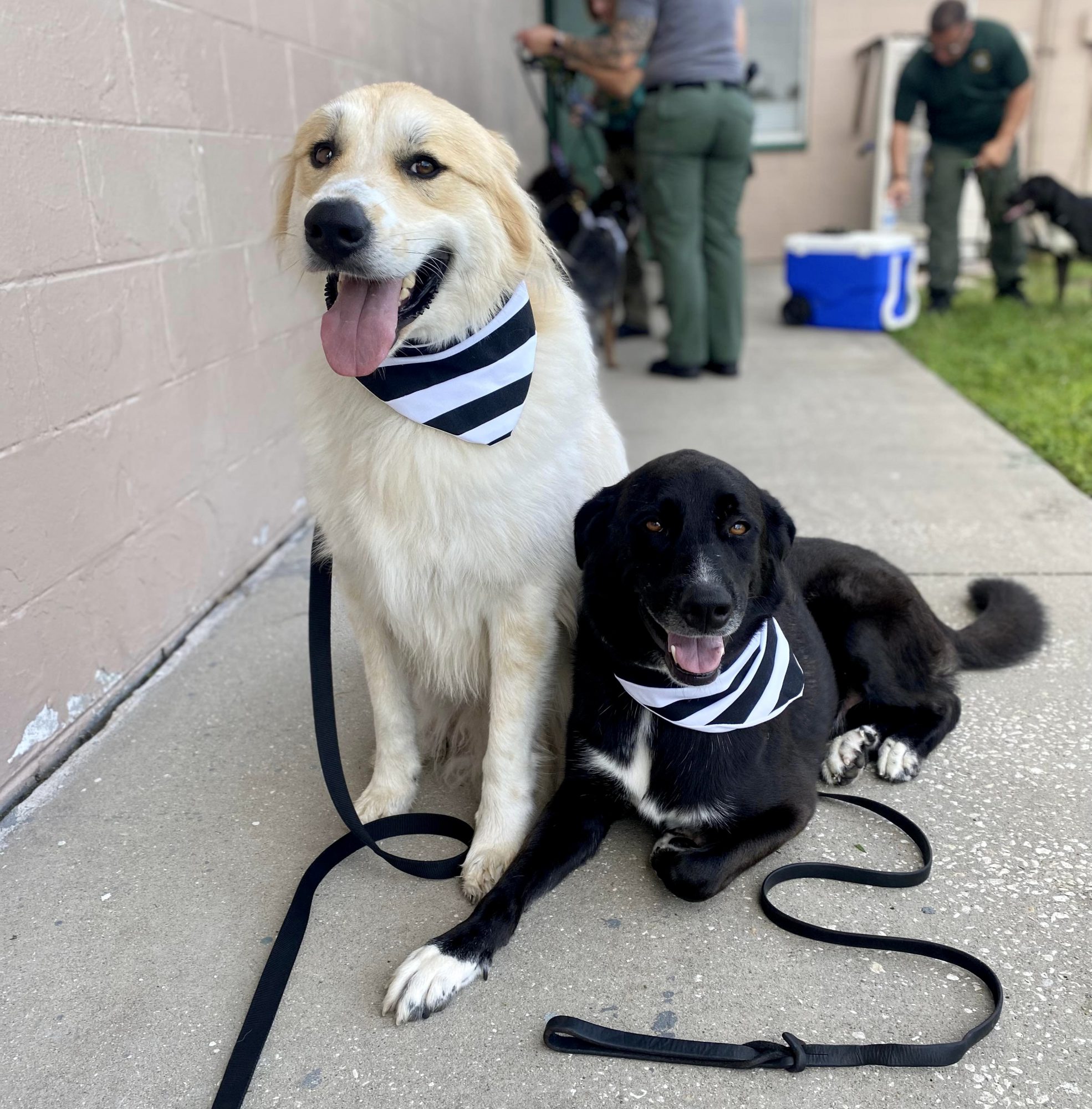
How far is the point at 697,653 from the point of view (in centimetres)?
194

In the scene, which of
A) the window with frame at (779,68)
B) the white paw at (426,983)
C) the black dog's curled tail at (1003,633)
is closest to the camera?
the white paw at (426,983)

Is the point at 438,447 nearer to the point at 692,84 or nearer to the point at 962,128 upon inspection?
the point at 692,84

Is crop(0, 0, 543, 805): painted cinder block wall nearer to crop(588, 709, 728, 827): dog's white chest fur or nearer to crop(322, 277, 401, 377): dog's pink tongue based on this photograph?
crop(322, 277, 401, 377): dog's pink tongue

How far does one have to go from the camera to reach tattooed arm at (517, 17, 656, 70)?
5.85m

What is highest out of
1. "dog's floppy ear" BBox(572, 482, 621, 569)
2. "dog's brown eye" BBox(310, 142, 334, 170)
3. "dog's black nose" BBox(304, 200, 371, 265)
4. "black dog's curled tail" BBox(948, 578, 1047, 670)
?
"dog's brown eye" BBox(310, 142, 334, 170)

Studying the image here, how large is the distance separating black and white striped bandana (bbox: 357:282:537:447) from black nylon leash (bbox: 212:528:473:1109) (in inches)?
17.9

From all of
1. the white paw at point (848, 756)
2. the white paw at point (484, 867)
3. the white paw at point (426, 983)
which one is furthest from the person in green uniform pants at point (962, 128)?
the white paw at point (426, 983)

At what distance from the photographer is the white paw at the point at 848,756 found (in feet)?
7.75

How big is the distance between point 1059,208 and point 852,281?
2093 mm

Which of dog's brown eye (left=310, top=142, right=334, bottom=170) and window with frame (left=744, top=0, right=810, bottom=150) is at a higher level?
window with frame (left=744, top=0, right=810, bottom=150)

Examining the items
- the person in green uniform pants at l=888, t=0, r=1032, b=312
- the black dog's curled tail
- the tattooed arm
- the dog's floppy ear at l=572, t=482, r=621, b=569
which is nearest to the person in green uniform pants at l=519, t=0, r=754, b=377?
the tattooed arm

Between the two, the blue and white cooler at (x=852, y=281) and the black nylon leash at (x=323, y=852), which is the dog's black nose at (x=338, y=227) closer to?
the black nylon leash at (x=323, y=852)

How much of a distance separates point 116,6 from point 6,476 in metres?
1.49

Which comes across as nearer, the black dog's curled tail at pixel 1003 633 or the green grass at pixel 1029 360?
the black dog's curled tail at pixel 1003 633
